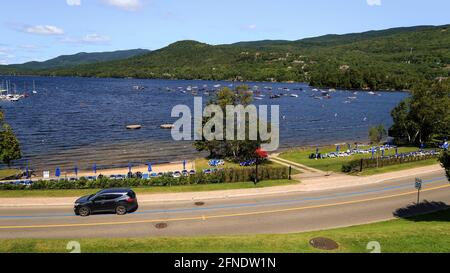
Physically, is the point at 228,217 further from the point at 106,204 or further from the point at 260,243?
the point at 106,204

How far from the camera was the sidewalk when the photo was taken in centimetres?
2770

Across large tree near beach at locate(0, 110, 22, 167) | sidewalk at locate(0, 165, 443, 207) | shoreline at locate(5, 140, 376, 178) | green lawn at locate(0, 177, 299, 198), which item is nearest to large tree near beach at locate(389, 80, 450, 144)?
sidewalk at locate(0, 165, 443, 207)

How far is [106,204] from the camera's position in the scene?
25.1 m

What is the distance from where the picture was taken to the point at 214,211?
2562 cm

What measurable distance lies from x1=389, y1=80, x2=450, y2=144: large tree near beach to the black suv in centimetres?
4705

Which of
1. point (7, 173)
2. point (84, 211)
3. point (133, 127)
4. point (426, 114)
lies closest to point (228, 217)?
point (84, 211)

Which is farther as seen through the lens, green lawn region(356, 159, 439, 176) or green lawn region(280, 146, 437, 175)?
green lawn region(280, 146, 437, 175)

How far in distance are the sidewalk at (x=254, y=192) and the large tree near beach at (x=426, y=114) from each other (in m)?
20.5

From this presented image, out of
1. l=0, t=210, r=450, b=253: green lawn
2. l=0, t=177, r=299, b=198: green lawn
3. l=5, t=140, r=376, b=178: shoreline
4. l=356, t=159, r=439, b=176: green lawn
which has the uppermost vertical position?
l=0, t=210, r=450, b=253: green lawn

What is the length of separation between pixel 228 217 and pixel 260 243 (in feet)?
22.3

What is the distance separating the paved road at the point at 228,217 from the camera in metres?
22.0

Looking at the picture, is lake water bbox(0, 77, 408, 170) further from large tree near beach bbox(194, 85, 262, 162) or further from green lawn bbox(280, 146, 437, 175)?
green lawn bbox(280, 146, 437, 175)

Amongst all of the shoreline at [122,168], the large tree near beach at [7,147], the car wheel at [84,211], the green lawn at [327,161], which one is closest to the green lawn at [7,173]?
the shoreline at [122,168]
